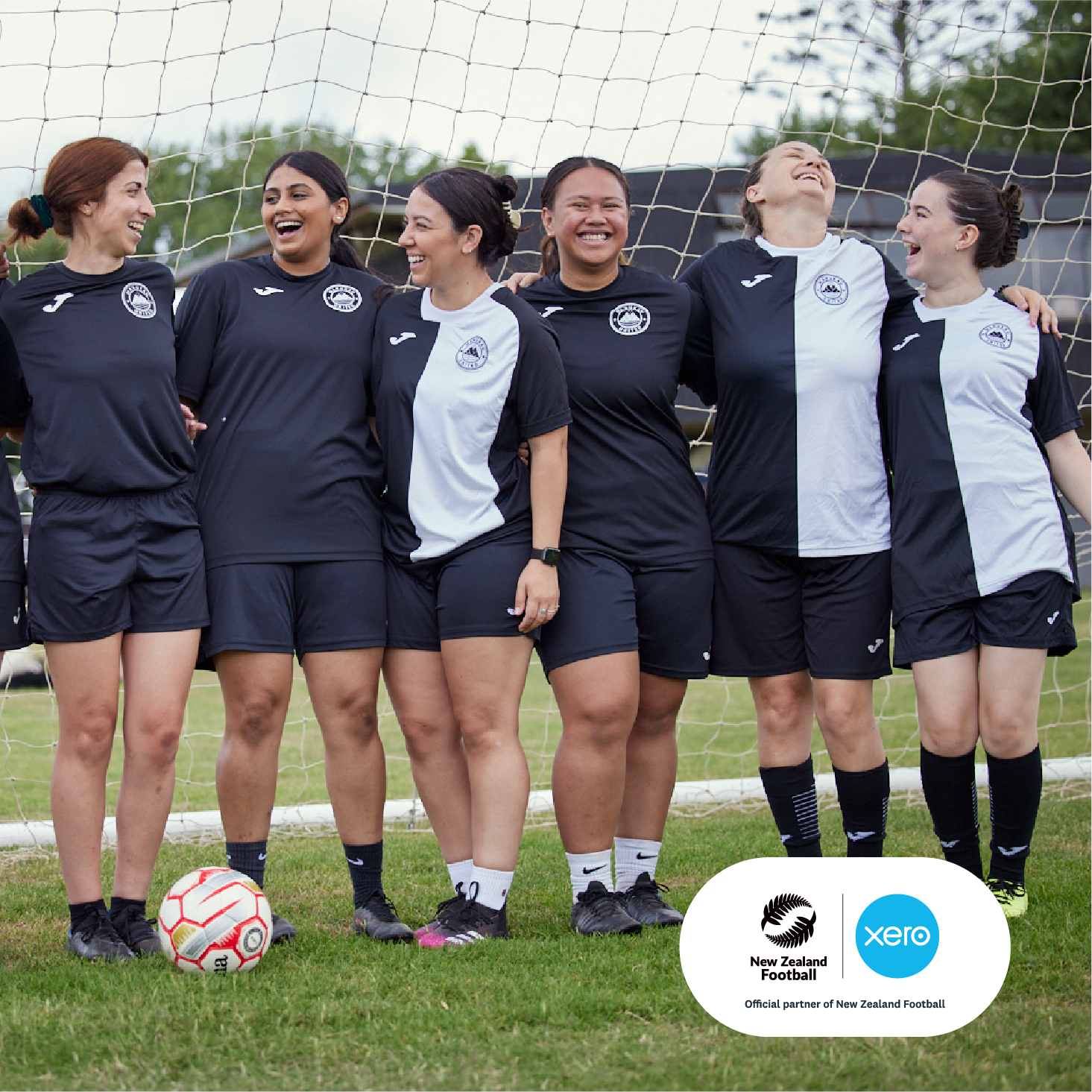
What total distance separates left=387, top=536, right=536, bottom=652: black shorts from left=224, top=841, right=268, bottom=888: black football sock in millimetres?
652

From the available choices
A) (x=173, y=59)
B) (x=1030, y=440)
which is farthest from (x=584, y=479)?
(x=173, y=59)

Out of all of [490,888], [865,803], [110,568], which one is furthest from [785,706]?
[110,568]

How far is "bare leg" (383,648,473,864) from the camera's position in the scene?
11.3 ft

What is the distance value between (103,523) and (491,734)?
1.13m

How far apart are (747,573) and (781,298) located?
0.78 metres

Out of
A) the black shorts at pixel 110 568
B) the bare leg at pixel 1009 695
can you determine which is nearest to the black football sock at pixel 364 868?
the black shorts at pixel 110 568

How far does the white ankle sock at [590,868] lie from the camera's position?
351cm

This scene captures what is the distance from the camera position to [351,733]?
3.44m

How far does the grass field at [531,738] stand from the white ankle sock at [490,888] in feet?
10.3

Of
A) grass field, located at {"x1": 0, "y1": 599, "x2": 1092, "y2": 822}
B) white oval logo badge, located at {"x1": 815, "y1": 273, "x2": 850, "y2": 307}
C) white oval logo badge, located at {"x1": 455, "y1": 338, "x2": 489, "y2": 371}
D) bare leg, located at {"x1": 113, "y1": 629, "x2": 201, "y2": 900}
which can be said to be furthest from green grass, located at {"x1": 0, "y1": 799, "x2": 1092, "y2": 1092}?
grass field, located at {"x1": 0, "y1": 599, "x2": 1092, "y2": 822}

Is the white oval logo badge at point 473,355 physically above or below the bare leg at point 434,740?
above

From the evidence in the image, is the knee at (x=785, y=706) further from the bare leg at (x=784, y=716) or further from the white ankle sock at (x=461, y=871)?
the white ankle sock at (x=461, y=871)

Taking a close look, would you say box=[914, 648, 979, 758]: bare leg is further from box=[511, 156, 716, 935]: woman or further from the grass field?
the grass field

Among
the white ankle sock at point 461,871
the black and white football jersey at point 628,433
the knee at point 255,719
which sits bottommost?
the white ankle sock at point 461,871
